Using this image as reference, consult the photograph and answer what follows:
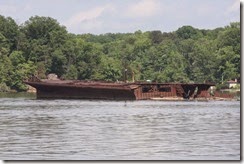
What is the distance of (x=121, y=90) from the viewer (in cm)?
9069

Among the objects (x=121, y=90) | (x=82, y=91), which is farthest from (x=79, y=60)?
(x=121, y=90)

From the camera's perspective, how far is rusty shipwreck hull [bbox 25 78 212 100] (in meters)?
91.0

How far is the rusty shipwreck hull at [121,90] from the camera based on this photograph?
91000mm

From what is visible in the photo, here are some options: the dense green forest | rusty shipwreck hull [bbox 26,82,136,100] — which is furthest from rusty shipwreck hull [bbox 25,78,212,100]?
the dense green forest

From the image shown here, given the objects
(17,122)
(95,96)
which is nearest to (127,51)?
(95,96)

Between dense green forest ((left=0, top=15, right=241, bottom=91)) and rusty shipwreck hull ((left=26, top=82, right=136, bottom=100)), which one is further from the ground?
dense green forest ((left=0, top=15, right=241, bottom=91))

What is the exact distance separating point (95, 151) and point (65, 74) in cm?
11584

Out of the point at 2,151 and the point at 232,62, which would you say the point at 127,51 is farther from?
the point at 2,151

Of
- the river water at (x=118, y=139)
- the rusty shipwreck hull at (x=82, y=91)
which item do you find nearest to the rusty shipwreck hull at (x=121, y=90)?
the rusty shipwreck hull at (x=82, y=91)

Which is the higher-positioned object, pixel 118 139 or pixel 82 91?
pixel 82 91

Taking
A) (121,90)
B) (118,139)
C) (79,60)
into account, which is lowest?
(118,139)

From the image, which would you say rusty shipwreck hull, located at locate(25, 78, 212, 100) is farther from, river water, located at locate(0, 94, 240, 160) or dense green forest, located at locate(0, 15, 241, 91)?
river water, located at locate(0, 94, 240, 160)

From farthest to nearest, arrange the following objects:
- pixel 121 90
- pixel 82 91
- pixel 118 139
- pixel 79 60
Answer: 1. pixel 79 60
2. pixel 82 91
3. pixel 121 90
4. pixel 118 139

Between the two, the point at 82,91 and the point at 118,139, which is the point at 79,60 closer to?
the point at 82,91
